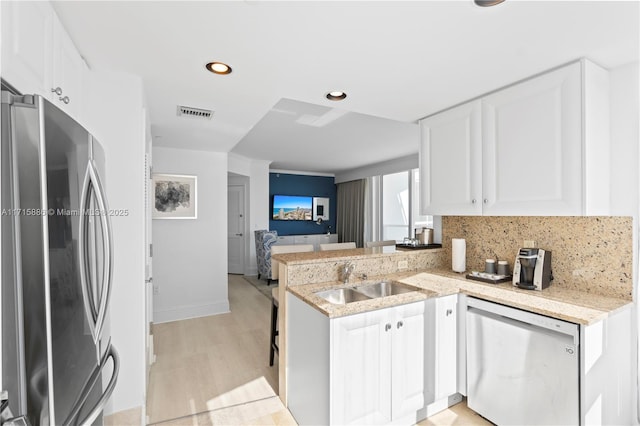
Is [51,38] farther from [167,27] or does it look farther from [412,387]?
[412,387]

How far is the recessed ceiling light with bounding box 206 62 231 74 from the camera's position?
1812 mm

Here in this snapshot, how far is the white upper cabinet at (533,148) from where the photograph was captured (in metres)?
1.71

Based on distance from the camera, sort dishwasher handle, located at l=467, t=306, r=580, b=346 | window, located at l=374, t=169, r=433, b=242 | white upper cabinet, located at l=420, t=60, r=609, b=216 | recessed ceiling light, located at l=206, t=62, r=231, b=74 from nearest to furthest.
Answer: dishwasher handle, located at l=467, t=306, r=580, b=346 → white upper cabinet, located at l=420, t=60, r=609, b=216 → recessed ceiling light, located at l=206, t=62, r=231, b=74 → window, located at l=374, t=169, r=433, b=242

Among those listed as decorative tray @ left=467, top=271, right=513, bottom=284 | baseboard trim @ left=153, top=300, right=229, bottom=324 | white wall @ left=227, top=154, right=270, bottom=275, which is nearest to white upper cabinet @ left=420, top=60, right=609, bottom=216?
decorative tray @ left=467, top=271, right=513, bottom=284

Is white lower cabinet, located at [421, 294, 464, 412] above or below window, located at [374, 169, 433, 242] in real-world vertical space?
below

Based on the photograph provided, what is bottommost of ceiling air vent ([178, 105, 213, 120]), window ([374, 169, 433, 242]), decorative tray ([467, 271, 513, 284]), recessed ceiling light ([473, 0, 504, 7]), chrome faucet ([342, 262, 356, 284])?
decorative tray ([467, 271, 513, 284])

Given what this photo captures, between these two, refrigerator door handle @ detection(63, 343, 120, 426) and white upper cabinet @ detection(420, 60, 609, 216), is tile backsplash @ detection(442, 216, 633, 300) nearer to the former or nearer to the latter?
white upper cabinet @ detection(420, 60, 609, 216)

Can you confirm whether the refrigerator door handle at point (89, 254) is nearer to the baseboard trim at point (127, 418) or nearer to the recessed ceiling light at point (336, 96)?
the baseboard trim at point (127, 418)

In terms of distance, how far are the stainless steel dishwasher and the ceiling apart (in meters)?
1.44

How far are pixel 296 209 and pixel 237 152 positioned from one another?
2.49 metres

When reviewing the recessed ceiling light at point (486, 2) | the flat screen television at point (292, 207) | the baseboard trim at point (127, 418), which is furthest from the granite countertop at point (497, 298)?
the flat screen television at point (292, 207)

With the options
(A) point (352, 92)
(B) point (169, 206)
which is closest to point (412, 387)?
(A) point (352, 92)

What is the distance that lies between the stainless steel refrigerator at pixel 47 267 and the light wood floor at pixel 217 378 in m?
1.18

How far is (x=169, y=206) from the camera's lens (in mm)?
3963
